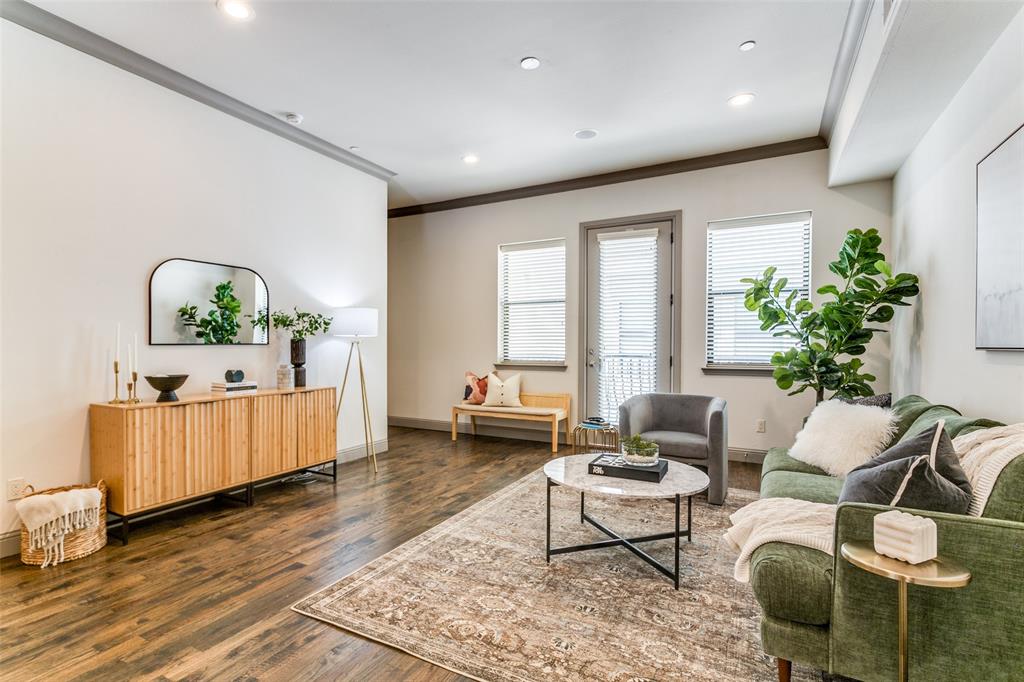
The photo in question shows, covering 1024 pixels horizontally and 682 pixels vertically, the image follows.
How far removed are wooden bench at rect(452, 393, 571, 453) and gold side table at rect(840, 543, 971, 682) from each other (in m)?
4.09

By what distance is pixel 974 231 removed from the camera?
2.60 metres

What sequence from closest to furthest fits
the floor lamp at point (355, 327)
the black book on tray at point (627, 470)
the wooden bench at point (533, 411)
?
the black book on tray at point (627, 470)
the floor lamp at point (355, 327)
the wooden bench at point (533, 411)

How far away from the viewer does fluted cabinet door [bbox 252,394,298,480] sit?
373 centimetres

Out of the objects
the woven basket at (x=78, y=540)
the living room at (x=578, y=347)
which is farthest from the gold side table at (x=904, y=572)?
the woven basket at (x=78, y=540)

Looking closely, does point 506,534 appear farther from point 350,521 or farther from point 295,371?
point 295,371

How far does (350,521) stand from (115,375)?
5.82 feet

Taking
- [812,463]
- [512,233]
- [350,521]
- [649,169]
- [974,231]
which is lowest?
[350,521]

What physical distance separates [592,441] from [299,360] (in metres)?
3.20

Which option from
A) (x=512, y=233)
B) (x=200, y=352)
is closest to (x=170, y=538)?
(x=200, y=352)

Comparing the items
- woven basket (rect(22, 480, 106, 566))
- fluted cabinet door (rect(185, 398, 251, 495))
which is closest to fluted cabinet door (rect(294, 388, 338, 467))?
fluted cabinet door (rect(185, 398, 251, 495))

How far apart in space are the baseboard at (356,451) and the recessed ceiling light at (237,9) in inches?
141

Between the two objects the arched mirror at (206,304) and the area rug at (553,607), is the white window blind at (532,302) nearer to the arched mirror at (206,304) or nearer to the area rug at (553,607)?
the arched mirror at (206,304)

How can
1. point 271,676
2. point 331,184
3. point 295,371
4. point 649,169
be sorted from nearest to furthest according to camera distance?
point 271,676 → point 295,371 → point 331,184 → point 649,169

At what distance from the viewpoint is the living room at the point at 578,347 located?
1.85 meters
